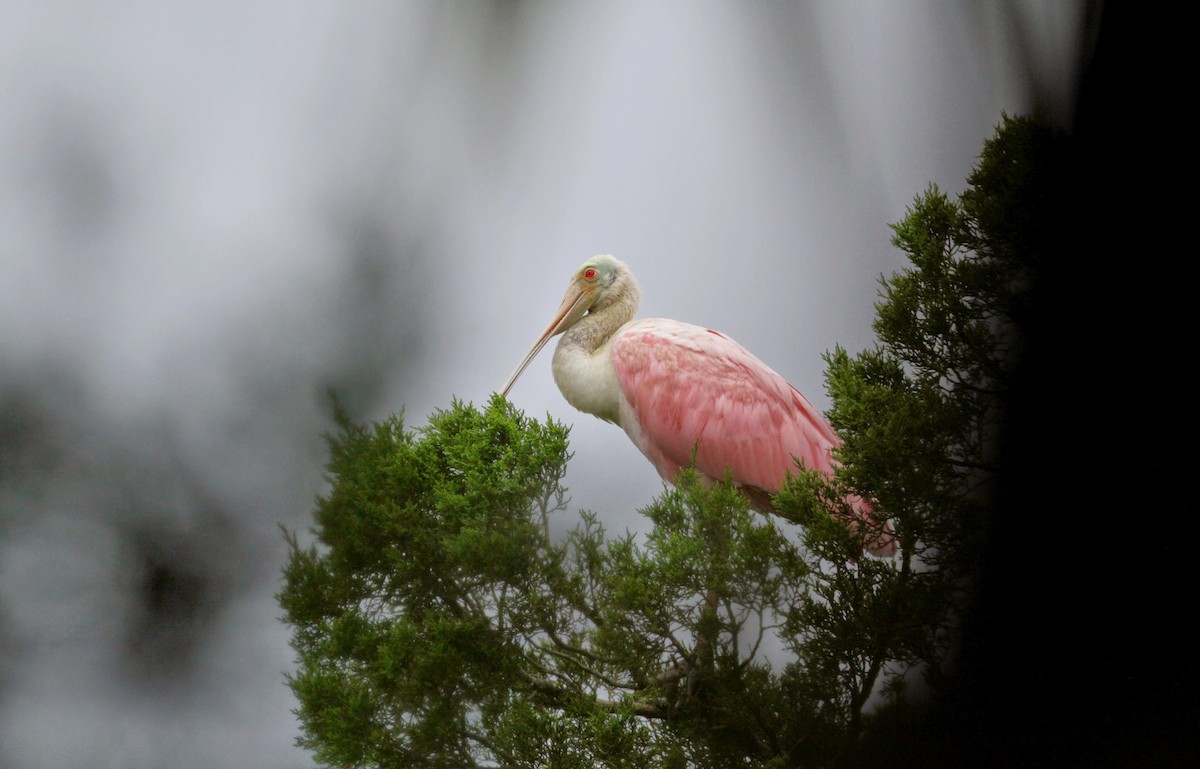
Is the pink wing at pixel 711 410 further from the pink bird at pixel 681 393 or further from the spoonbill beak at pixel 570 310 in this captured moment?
the spoonbill beak at pixel 570 310

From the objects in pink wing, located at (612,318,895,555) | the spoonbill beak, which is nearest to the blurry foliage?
pink wing, located at (612,318,895,555)

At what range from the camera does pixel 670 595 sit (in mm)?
1183

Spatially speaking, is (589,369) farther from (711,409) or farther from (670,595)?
(670,595)

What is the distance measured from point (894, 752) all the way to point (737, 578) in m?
0.26

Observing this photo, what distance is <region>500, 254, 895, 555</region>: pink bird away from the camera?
6.30 ft

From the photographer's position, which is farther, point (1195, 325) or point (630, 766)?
point (630, 766)

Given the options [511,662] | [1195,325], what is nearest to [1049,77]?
[1195,325]

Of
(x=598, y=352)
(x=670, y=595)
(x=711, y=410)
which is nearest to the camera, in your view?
(x=670, y=595)

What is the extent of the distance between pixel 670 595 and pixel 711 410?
2.69 ft

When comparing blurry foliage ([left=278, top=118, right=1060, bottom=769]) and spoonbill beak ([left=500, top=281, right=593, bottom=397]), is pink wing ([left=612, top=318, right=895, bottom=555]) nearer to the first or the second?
spoonbill beak ([left=500, top=281, right=593, bottom=397])

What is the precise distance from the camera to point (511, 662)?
4.08 ft

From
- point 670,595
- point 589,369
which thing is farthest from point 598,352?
point 670,595

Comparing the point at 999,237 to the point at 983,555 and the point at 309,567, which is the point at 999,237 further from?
the point at 309,567

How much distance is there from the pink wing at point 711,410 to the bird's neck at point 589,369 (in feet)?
0.09
